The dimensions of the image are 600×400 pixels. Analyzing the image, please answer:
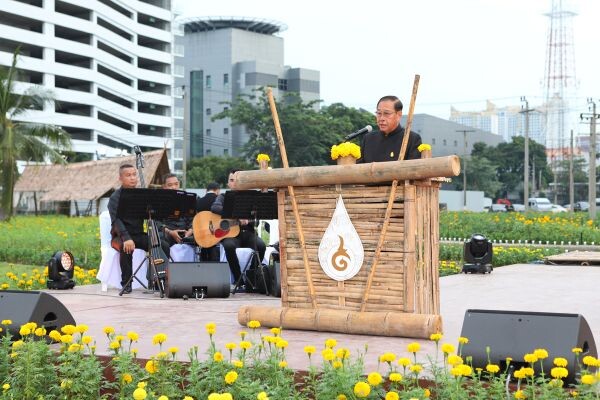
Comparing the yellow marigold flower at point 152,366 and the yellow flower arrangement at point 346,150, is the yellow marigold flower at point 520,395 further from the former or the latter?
the yellow flower arrangement at point 346,150

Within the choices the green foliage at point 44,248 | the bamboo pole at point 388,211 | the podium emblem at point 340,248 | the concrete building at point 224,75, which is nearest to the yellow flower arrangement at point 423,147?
the bamboo pole at point 388,211

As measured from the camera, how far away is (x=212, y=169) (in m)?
69.2

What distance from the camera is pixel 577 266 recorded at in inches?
555

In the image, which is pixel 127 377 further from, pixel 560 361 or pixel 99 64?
pixel 99 64

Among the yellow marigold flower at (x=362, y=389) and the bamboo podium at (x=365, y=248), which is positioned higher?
the bamboo podium at (x=365, y=248)

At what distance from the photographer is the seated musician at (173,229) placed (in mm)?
10289

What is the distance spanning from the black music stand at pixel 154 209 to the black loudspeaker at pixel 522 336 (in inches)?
192

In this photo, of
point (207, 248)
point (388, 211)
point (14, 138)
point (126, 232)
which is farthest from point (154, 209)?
point (14, 138)

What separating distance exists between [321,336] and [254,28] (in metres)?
96.9

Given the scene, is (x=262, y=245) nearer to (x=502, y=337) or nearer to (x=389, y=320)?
(x=389, y=320)

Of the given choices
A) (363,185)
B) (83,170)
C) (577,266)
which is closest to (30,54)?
(83,170)

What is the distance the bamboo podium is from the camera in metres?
6.09

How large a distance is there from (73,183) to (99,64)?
28749mm

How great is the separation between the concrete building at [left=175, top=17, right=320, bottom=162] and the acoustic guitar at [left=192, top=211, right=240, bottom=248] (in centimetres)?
8094
